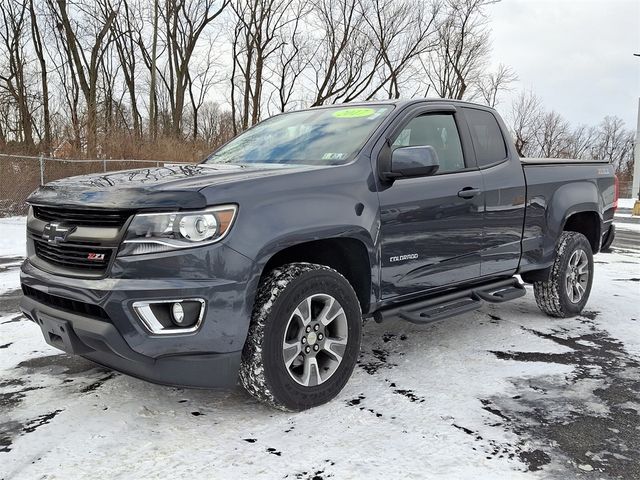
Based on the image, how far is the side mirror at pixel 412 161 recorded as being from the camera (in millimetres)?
3222

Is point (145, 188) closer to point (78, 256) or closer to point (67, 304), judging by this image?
point (78, 256)

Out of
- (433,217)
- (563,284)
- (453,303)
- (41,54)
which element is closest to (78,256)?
(433,217)

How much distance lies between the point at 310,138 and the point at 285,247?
122 centimetres

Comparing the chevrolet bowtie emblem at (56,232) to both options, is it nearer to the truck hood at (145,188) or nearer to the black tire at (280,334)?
the truck hood at (145,188)

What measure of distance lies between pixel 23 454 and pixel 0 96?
27.2 meters

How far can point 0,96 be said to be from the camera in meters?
24.9

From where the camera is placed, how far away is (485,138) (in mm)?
4340

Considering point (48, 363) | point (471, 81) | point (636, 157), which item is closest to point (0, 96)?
point (48, 363)

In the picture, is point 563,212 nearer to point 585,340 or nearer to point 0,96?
point 585,340

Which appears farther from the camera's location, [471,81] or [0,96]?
[471,81]

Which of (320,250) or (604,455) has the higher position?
(320,250)

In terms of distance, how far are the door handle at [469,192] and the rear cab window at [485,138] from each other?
0.94 ft

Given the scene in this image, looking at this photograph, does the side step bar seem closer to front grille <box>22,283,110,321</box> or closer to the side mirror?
the side mirror

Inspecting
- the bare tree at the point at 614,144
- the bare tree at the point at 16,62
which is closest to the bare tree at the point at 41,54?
the bare tree at the point at 16,62
